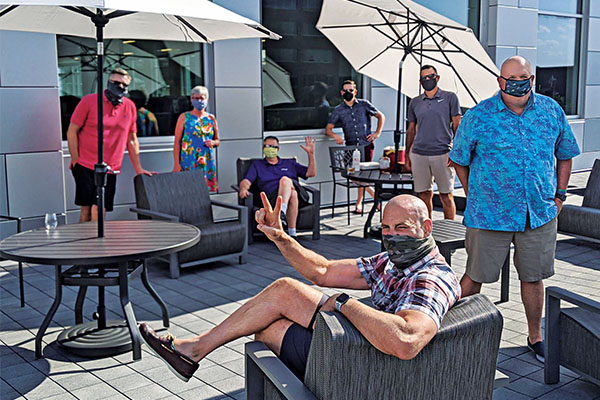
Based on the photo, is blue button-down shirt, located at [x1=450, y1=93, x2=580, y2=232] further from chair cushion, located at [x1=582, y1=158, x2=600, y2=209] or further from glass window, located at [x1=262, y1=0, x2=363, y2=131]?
glass window, located at [x1=262, y1=0, x2=363, y2=131]

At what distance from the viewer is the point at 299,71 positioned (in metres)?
9.22

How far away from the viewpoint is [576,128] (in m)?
12.6

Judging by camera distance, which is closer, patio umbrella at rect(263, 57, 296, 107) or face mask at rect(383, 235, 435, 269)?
face mask at rect(383, 235, 435, 269)

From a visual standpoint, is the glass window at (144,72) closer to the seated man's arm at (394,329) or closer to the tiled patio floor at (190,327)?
the tiled patio floor at (190,327)

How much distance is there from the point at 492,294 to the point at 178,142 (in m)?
3.70

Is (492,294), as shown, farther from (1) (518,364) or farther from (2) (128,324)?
(2) (128,324)

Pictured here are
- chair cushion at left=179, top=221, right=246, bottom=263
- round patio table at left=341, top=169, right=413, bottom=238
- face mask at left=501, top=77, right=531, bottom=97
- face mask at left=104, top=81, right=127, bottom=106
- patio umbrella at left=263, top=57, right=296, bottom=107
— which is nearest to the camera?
face mask at left=501, top=77, right=531, bottom=97

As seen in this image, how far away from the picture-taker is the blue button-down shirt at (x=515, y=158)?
3.78 m

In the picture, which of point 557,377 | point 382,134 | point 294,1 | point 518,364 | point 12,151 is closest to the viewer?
point 557,377

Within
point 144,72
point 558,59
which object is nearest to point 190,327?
point 144,72

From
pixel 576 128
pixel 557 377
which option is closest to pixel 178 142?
pixel 557 377

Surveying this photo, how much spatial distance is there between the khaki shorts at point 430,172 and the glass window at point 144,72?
2.86 m

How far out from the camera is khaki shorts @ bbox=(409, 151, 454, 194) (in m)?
7.03

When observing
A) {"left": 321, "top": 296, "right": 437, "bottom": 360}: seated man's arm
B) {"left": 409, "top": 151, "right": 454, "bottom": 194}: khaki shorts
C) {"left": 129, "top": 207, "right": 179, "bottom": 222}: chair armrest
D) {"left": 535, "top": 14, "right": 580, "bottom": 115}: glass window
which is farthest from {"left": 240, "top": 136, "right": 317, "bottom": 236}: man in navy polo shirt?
{"left": 535, "top": 14, "right": 580, "bottom": 115}: glass window
